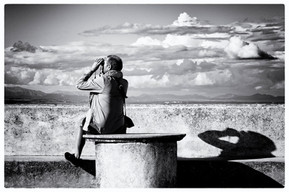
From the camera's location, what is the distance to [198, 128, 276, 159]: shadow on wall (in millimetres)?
6699

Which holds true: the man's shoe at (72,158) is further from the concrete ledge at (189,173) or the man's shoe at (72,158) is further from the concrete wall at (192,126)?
the concrete wall at (192,126)

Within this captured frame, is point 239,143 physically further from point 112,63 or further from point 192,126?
point 112,63

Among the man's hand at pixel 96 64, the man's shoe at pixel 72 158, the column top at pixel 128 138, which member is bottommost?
the man's shoe at pixel 72 158

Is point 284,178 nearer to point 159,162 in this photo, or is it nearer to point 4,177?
point 159,162

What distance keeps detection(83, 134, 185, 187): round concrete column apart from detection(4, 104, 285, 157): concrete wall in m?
1.41

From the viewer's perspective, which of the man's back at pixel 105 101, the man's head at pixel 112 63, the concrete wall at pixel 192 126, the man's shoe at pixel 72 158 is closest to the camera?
the man's back at pixel 105 101

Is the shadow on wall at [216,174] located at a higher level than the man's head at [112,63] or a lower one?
lower

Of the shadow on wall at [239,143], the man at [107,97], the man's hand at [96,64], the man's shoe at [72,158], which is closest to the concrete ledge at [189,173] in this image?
the man's shoe at [72,158]

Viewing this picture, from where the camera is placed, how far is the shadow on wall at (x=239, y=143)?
6.70 m

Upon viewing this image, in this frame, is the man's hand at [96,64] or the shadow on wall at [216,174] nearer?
the man's hand at [96,64]

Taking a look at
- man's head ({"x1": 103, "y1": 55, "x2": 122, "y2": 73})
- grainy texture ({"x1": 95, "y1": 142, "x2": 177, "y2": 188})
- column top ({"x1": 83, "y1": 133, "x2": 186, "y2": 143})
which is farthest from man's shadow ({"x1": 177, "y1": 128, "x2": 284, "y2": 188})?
man's head ({"x1": 103, "y1": 55, "x2": 122, "y2": 73})

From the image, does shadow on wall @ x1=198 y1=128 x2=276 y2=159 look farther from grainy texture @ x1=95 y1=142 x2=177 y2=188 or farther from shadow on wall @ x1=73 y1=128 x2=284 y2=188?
grainy texture @ x1=95 y1=142 x2=177 y2=188

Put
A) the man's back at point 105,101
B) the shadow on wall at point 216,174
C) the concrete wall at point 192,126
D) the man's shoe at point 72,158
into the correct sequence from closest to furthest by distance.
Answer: the man's back at point 105,101 → the man's shoe at point 72,158 → the shadow on wall at point 216,174 → the concrete wall at point 192,126

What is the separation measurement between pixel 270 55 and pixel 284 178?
1.99 meters
